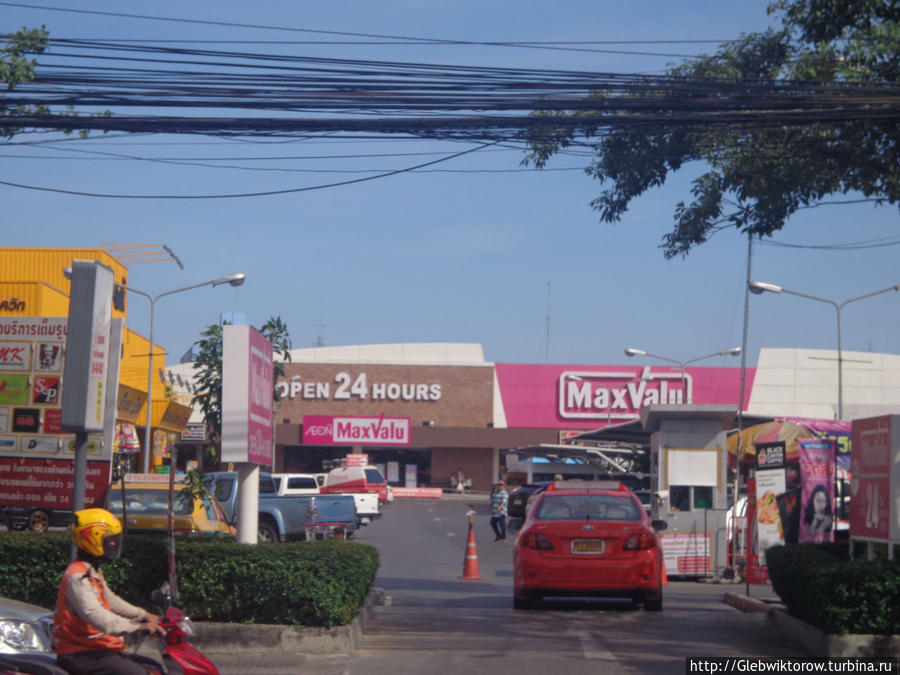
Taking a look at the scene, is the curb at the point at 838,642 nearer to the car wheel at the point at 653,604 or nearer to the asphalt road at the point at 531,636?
the asphalt road at the point at 531,636

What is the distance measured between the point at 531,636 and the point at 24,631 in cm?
545

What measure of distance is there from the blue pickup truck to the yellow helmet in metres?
16.9

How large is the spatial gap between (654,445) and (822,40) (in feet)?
32.7

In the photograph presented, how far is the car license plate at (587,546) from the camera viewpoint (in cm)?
1324

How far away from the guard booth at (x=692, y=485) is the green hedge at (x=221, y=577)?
10.1m

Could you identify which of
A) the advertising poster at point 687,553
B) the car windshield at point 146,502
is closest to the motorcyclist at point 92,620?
the car windshield at point 146,502

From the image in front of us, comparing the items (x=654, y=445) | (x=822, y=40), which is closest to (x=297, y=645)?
(x=822, y=40)

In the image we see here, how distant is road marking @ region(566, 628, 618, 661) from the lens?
10047 mm

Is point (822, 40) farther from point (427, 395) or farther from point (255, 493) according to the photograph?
point (427, 395)

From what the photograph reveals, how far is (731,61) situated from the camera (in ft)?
44.8

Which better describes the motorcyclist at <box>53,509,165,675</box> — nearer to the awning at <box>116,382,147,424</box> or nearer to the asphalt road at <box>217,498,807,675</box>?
the asphalt road at <box>217,498,807,675</box>

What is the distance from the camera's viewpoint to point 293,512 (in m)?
24.8

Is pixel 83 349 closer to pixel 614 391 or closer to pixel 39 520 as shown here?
pixel 39 520

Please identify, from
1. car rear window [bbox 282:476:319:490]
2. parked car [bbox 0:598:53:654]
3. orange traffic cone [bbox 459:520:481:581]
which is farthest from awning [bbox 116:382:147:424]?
parked car [bbox 0:598:53:654]
